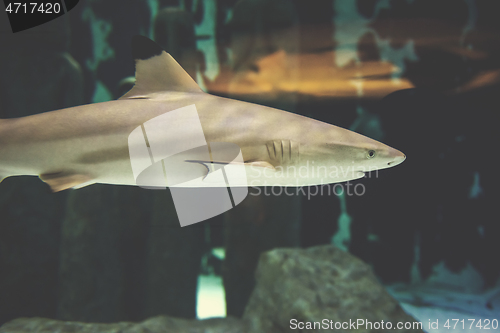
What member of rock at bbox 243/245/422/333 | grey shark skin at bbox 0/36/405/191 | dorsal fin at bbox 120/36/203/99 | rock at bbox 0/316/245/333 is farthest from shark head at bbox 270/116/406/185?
rock at bbox 0/316/245/333

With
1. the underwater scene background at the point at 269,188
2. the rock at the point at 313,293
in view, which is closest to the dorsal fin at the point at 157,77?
the underwater scene background at the point at 269,188

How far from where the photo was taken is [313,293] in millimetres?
2133

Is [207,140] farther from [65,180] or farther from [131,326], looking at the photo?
[131,326]

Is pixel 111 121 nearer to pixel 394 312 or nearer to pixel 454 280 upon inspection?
pixel 394 312

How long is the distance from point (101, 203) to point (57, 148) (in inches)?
56.8

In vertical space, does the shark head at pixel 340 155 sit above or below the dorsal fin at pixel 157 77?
below

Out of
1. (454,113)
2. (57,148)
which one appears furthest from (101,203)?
(454,113)

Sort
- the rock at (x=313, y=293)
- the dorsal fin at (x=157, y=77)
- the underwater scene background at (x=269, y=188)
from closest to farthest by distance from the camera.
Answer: the dorsal fin at (x=157, y=77)
the rock at (x=313, y=293)
the underwater scene background at (x=269, y=188)

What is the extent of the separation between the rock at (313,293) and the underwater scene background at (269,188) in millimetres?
333

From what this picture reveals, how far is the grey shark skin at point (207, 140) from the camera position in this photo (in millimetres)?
1210

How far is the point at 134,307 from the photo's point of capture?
2846 mm

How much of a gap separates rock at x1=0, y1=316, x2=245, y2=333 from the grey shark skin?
1.43 meters

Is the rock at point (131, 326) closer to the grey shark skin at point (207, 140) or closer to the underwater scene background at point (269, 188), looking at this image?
the underwater scene background at point (269, 188)

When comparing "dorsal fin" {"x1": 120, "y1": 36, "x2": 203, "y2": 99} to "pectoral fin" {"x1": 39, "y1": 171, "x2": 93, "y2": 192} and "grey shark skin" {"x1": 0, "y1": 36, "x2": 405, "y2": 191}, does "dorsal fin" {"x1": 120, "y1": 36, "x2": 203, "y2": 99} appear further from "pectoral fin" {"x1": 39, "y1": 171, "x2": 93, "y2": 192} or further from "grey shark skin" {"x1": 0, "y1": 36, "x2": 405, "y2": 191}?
"pectoral fin" {"x1": 39, "y1": 171, "x2": 93, "y2": 192}
